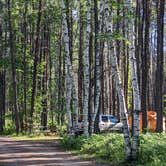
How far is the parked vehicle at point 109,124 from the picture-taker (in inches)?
1667

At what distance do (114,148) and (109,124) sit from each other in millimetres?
22805

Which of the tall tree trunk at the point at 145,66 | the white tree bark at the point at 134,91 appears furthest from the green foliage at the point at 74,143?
the tall tree trunk at the point at 145,66

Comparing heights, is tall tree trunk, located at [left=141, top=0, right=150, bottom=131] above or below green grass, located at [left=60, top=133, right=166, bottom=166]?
above

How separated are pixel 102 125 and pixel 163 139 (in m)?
22.8

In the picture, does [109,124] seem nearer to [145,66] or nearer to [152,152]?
[145,66]

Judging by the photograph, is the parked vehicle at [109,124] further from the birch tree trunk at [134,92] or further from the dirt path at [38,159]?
the birch tree trunk at [134,92]

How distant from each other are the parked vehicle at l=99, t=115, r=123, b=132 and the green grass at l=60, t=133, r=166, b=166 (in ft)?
53.9

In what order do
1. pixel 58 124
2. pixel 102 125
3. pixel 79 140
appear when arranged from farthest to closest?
pixel 58 124 → pixel 102 125 → pixel 79 140

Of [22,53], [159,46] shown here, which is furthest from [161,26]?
[22,53]

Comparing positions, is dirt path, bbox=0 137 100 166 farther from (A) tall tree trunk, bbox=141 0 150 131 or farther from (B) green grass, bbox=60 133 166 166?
(A) tall tree trunk, bbox=141 0 150 131

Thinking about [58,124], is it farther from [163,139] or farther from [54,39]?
[163,139]

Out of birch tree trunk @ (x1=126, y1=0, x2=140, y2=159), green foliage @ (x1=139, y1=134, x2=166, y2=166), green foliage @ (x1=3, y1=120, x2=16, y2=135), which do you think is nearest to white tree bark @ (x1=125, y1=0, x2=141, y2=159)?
Result: birch tree trunk @ (x1=126, y1=0, x2=140, y2=159)

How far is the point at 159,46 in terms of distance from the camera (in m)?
30.7

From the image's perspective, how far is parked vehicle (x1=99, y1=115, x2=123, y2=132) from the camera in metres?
42.3
